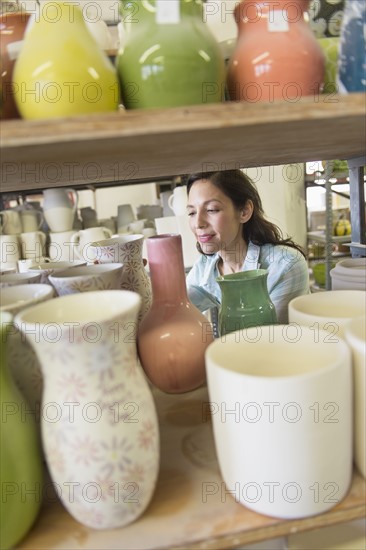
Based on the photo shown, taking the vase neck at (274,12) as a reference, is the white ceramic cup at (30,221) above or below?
below

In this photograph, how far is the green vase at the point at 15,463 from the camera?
521 millimetres

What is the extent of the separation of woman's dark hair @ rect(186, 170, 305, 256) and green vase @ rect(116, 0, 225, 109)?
101 centimetres

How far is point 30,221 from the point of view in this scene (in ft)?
8.36

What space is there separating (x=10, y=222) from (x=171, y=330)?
2011mm

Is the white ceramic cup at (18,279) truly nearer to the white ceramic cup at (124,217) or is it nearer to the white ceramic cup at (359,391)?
the white ceramic cup at (359,391)

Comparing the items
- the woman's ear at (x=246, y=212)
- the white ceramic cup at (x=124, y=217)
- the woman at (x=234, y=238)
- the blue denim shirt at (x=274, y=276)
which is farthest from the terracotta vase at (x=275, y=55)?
the white ceramic cup at (x=124, y=217)

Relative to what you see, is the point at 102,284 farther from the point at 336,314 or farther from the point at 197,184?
the point at 197,184

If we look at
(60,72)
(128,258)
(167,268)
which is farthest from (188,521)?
(60,72)

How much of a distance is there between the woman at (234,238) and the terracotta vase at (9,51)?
0.96 m

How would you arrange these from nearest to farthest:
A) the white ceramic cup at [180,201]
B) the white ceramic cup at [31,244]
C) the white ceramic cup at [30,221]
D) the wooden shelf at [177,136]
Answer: the wooden shelf at [177,136] < the white ceramic cup at [180,201] < the white ceramic cup at [31,244] < the white ceramic cup at [30,221]

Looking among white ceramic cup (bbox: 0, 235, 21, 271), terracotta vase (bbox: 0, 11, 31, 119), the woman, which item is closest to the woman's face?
the woman

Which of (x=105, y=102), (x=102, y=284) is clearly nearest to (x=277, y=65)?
(x=105, y=102)

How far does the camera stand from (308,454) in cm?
52

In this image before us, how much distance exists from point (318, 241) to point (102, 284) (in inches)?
127
